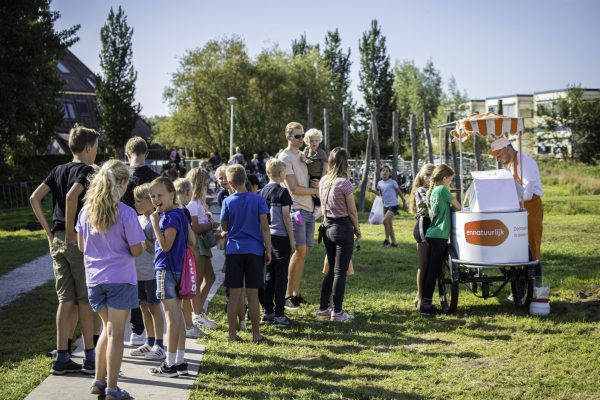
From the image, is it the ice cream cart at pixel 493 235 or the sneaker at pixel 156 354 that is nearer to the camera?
the sneaker at pixel 156 354

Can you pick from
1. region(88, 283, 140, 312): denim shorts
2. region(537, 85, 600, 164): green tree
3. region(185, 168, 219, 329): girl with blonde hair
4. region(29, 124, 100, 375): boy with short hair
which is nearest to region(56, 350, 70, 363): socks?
region(29, 124, 100, 375): boy with short hair

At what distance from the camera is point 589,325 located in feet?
23.5

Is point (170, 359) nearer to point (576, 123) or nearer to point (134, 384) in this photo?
point (134, 384)

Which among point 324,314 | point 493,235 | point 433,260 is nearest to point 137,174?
point 324,314

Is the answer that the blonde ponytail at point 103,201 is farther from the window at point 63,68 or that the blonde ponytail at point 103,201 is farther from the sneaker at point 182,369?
the window at point 63,68

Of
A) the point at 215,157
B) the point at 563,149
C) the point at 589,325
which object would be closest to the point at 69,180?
the point at 589,325

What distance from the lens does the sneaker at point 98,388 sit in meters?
5.09

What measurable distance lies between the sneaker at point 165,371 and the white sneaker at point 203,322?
166cm

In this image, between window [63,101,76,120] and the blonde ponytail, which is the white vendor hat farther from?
window [63,101,76,120]

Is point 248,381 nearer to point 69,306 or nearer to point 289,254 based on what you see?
point 69,306

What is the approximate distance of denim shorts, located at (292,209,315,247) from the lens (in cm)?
805

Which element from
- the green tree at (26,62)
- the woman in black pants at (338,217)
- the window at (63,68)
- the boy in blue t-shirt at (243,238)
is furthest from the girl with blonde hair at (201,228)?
the window at (63,68)

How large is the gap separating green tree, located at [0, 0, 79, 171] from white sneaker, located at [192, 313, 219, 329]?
14.2 m

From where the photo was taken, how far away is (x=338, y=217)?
7.48 meters
